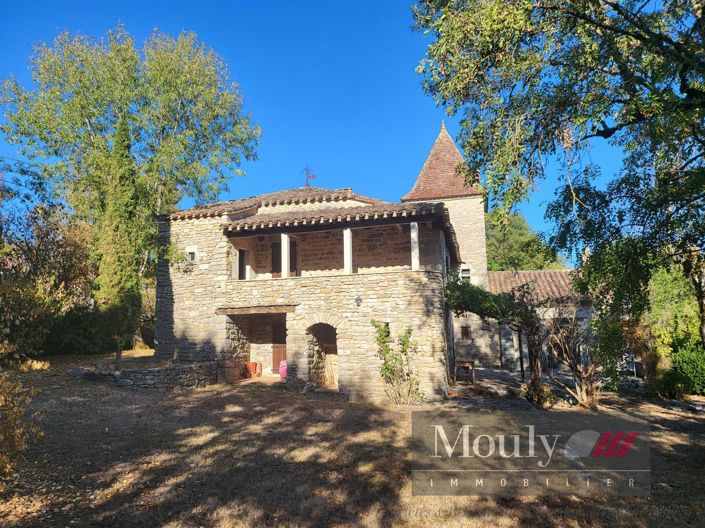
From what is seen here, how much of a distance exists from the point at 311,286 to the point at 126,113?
12.8 m

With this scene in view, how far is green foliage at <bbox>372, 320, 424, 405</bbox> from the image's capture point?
41.0ft

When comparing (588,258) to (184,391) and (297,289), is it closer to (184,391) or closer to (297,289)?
(297,289)

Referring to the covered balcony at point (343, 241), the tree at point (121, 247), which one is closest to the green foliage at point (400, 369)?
the covered balcony at point (343, 241)

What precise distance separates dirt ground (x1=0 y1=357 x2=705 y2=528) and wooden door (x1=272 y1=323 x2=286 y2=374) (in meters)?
5.97

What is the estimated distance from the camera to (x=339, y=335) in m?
13.4

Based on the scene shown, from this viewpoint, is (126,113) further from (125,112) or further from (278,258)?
(278,258)

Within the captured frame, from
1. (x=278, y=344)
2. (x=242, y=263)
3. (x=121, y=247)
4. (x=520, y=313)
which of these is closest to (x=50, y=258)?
(x=121, y=247)

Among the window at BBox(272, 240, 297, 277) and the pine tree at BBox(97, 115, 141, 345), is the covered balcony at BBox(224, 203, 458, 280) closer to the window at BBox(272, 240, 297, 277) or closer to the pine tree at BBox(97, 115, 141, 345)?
the window at BBox(272, 240, 297, 277)

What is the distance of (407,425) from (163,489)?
17.7ft

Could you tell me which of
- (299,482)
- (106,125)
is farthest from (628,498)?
(106,125)

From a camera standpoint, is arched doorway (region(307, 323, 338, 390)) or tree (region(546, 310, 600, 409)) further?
arched doorway (region(307, 323, 338, 390))

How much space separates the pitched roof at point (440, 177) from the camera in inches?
843

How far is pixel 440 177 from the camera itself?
22328 millimetres
